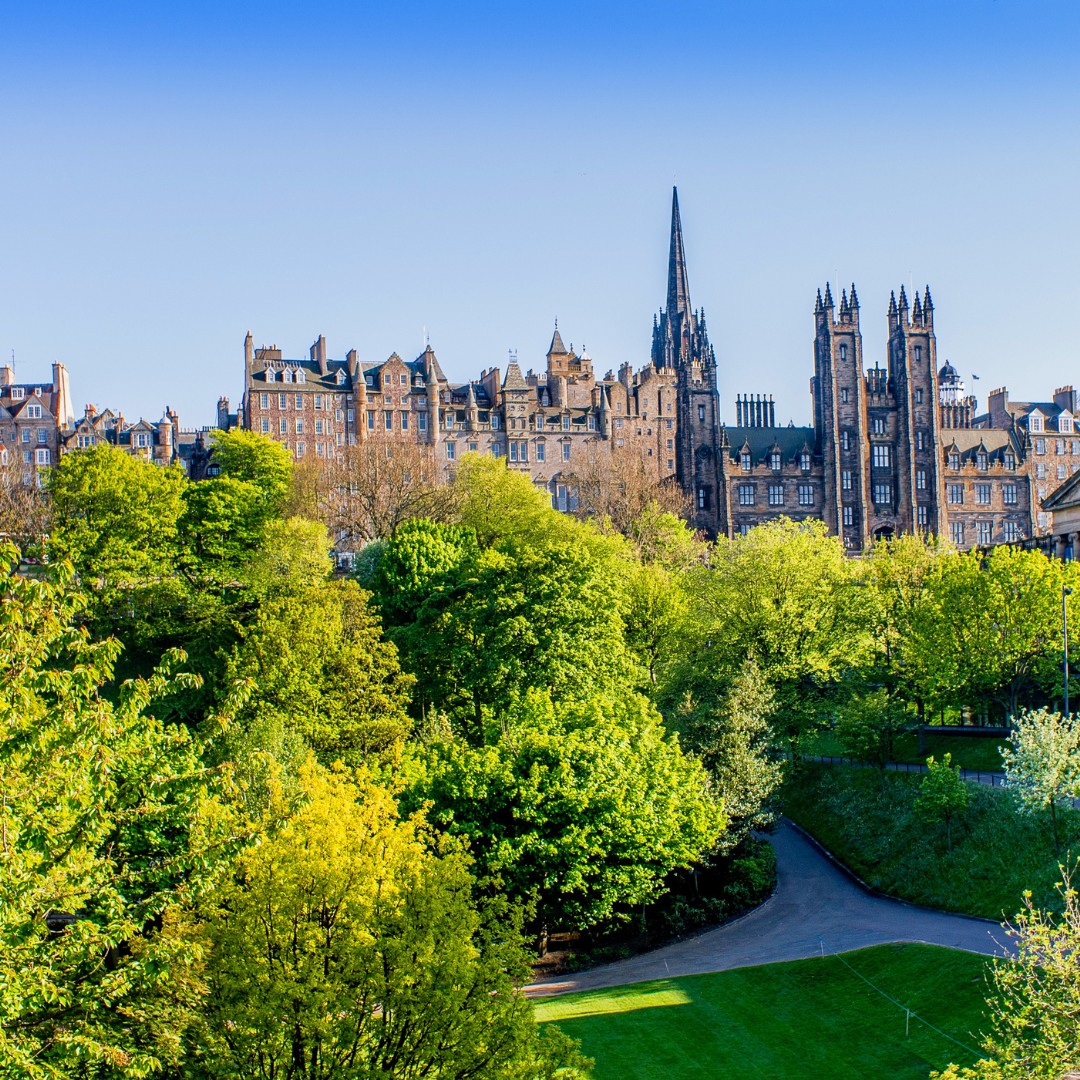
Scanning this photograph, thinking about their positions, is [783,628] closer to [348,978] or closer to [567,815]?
[567,815]

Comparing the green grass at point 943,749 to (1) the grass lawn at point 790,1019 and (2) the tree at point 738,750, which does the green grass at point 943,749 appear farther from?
(1) the grass lawn at point 790,1019

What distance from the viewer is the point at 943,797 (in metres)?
40.5

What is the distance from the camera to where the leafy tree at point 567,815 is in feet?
113

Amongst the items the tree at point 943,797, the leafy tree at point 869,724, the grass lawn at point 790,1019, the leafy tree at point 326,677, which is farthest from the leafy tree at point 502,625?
the tree at point 943,797

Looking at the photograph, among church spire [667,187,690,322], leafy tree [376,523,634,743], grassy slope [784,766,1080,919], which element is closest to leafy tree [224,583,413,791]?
leafy tree [376,523,634,743]

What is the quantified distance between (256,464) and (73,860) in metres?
55.5

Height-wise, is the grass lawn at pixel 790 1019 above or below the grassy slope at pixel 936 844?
below

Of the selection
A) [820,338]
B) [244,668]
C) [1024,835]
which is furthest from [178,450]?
[1024,835]

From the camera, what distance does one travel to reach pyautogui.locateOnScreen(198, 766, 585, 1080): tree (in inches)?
Answer: 709

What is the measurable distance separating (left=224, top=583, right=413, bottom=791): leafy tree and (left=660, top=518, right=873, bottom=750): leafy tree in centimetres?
1207

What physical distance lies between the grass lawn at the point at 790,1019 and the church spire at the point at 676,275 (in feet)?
299

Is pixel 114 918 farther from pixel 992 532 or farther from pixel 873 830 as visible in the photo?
pixel 992 532

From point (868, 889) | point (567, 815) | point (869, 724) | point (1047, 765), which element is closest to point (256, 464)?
point (869, 724)

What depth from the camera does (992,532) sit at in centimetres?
10725
